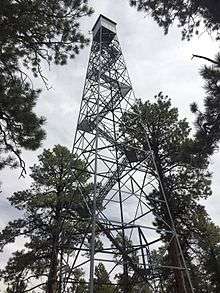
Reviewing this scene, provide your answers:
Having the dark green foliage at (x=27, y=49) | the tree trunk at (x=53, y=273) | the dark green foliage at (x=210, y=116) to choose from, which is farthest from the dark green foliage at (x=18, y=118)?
the tree trunk at (x=53, y=273)

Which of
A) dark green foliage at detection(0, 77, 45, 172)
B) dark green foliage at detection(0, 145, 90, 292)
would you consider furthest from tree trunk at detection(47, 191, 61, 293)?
dark green foliage at detection(0, 77, 45, 172)

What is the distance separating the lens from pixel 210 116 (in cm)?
582

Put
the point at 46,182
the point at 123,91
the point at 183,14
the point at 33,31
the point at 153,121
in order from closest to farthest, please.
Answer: the point at 33,31, the point at 183,14, the point at 123,91, the point at 153,121, the point at 46,182

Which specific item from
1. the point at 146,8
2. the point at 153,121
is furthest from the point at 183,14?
the point at 153,121

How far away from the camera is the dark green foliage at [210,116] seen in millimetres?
5383

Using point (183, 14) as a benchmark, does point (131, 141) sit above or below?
above

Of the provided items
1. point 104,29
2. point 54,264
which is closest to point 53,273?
point 54,264

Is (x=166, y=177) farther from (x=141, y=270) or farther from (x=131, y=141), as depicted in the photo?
(x=141, y=270)

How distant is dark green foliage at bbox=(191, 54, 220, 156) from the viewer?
17.7 feet

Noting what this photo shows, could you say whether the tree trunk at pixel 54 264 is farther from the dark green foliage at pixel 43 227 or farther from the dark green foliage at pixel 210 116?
the dark green foliage at pixel 210 116

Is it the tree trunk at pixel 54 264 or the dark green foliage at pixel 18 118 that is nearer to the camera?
the dark green foliage at pixel 18 118

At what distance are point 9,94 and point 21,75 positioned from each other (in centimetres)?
57

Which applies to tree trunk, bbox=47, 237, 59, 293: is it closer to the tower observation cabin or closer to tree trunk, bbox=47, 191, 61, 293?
tree trunk, bbox=47, 191, 61, 293

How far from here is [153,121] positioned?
1267 centimetres
